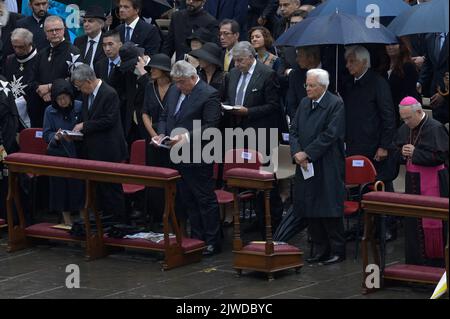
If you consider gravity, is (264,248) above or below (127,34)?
below

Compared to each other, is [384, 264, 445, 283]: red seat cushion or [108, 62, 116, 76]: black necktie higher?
[108, 62, 116, 76]: black necktie

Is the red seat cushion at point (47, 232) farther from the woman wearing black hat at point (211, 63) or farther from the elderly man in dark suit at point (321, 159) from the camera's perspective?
the elderly man in dark suit at point (321, 159)

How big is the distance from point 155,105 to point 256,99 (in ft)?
3.84

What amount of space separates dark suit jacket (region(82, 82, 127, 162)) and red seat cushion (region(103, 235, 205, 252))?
1055 mm

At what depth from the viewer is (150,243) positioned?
1366 centimetres

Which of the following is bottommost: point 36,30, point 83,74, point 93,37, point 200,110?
point 200,110

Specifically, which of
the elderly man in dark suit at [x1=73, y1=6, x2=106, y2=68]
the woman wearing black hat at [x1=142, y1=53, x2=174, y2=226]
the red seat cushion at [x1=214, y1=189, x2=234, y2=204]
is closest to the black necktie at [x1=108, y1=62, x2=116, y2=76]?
the elderly man in dark suit at [x1=73, y1=6, x2=106, y2=68]

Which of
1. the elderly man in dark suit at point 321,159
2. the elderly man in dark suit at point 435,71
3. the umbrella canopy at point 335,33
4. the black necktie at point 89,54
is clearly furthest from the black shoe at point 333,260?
the black necktie at point 89,54

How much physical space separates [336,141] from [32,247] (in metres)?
3.93

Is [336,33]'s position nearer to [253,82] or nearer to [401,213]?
[253,82]

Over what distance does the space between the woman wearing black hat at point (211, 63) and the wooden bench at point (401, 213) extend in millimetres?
3473

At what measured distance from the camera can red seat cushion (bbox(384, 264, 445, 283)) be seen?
11.8 metres

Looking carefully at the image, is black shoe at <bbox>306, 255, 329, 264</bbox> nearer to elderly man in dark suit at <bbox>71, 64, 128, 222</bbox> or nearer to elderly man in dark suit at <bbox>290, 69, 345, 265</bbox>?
elderly man in dark suit at <bbox>290, 69, 345, 265</bbox>

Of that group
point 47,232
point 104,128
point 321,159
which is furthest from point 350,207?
point 47,232
